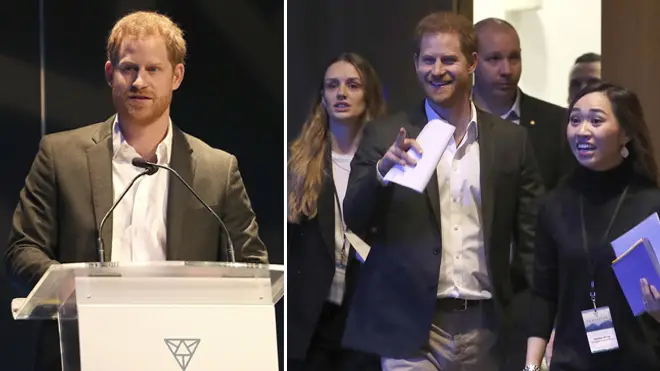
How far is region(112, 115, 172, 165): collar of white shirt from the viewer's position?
3.79m

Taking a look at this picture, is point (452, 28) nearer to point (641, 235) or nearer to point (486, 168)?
point (486, 168)

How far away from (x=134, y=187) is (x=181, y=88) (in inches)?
21.0

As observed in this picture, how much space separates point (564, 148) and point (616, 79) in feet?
1.30

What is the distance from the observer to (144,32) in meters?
3.99

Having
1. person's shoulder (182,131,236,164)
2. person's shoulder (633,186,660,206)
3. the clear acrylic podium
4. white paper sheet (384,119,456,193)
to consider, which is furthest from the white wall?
the clear acrylic podium

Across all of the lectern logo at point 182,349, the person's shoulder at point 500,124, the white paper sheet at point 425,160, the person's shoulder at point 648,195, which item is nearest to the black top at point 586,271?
the person's shoulder at point 648,195

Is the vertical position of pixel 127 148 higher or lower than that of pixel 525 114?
lower

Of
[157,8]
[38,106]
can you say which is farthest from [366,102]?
[38,106]

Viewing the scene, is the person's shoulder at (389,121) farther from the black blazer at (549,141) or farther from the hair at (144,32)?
the hair at (144,32)

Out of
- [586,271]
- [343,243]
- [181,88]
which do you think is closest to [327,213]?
[343,243]

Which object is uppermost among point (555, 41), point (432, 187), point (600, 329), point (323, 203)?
point (555, 41)

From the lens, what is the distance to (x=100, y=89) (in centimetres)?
407

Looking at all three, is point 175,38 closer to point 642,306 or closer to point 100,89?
point 100,89

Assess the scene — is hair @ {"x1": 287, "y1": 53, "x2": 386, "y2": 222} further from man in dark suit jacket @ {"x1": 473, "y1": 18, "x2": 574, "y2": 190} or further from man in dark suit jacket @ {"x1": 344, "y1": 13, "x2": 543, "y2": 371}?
man in dark suit jacket @ {"x1": 473, "y1": 18, "x2": 574, "y2": 190}
